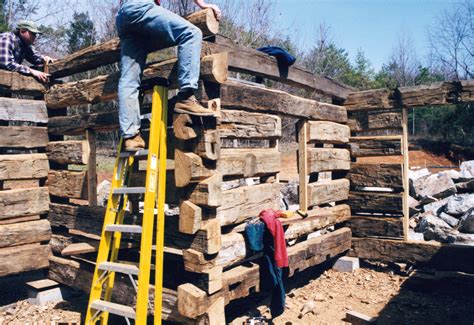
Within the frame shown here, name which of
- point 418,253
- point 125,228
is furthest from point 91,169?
point 418,253

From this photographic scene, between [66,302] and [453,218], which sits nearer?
[66,302]

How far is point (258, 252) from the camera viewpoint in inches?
205

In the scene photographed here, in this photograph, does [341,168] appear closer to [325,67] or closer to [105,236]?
[105,236]

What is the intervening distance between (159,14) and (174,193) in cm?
170

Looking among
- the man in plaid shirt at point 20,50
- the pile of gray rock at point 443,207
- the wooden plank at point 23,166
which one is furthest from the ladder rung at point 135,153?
the pile of gray rock at point 443,207

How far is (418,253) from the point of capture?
283 inches

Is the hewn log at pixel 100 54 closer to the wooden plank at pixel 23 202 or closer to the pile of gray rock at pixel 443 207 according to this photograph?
the wooden plank at pixel 23 202

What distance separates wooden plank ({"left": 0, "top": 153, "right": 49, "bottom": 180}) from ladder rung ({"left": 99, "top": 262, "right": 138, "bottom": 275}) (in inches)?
96.6

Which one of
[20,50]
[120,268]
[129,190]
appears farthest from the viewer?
[20,50]

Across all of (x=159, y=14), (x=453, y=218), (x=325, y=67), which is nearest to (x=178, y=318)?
(x=159, y=14)

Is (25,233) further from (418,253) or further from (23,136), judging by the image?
(418,253)

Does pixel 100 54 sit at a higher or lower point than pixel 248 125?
higher

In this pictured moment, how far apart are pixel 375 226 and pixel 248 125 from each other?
3656mm

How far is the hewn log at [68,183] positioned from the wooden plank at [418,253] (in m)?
4.53
